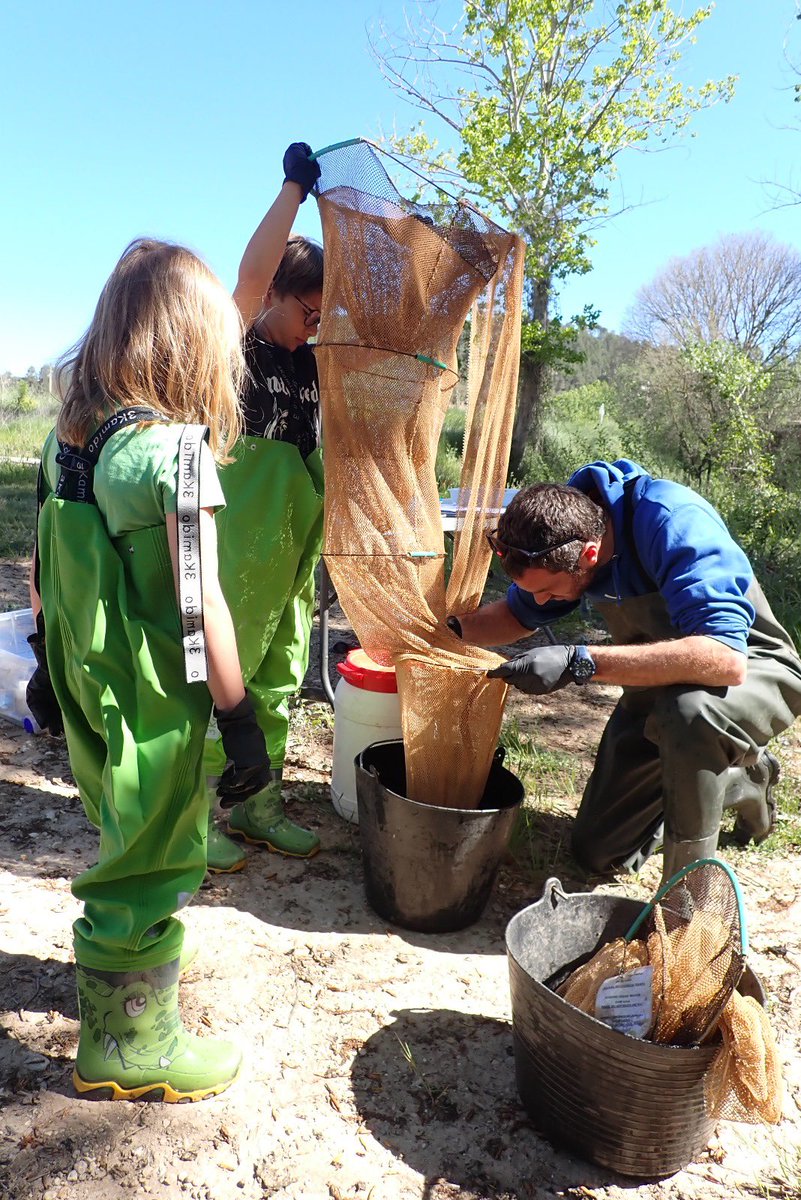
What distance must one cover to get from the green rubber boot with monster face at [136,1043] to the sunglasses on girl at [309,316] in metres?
1.71

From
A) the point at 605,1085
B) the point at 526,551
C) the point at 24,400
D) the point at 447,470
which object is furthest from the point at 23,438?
the point at 605,1085

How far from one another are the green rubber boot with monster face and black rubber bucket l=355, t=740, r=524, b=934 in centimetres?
74

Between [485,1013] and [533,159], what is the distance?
44.1ft

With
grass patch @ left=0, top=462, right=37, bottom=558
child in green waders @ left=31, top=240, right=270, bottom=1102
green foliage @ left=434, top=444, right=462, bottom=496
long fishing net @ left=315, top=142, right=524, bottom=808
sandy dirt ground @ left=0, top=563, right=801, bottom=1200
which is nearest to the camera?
child in green waders @ left=31, top=240, right=270, bottom=1102

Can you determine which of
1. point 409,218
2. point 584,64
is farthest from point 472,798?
point 584,64

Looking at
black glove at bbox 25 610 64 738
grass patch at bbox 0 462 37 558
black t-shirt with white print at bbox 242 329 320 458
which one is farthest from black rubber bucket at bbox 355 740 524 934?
grass patch at bbox 0 462 37 558

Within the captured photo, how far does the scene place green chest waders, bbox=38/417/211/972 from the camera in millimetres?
1522

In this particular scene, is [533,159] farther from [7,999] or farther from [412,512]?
[7,999]

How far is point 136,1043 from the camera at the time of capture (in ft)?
5.71

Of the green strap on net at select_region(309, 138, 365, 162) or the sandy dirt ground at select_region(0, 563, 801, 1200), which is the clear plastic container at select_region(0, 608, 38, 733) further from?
the green strap on net at select_region(309, 138, 365, 162)

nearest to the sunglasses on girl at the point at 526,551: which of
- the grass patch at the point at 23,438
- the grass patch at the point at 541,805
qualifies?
the grass patch at the point at 541,805

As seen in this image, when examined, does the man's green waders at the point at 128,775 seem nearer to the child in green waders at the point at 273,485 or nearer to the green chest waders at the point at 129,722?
the green chest waders at the point at 129,722

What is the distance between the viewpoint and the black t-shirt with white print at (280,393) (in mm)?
2457

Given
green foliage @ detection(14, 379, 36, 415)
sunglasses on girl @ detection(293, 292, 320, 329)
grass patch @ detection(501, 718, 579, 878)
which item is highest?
green foliage @ detection(14, 379, 36, 415)
